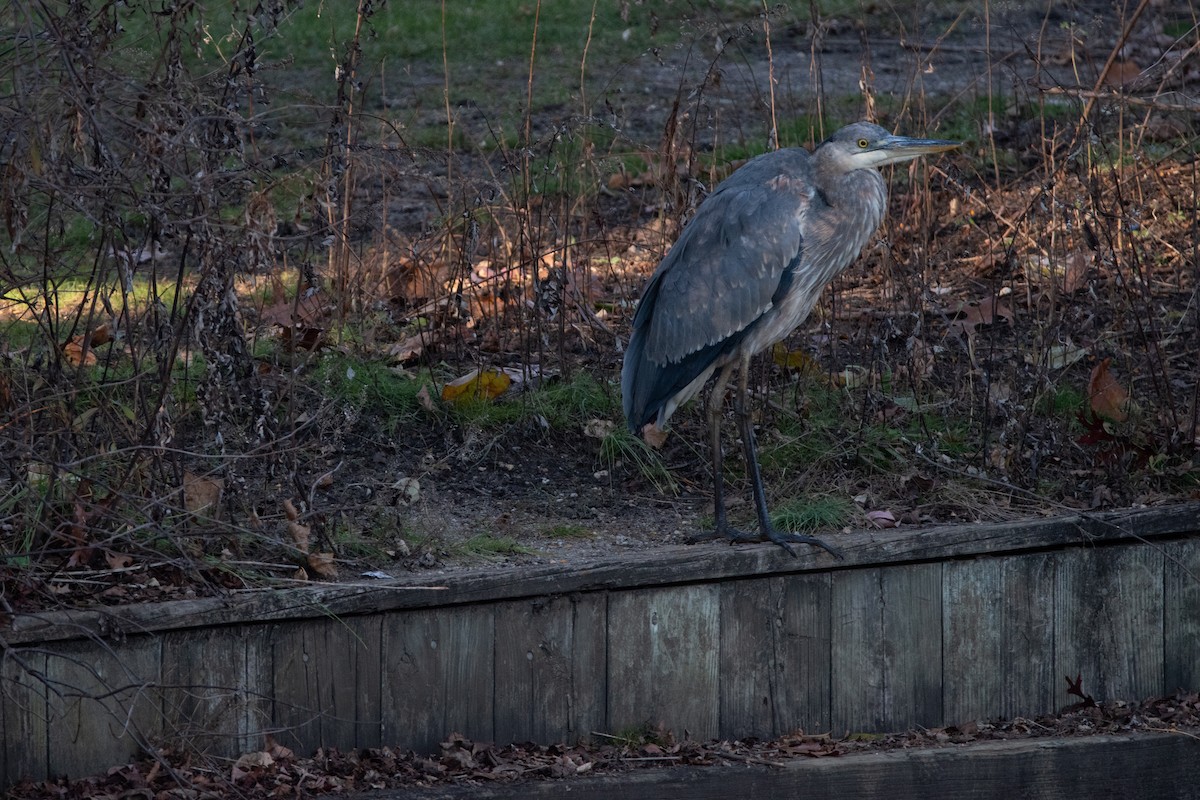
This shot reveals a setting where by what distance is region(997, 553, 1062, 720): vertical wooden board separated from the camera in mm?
4676

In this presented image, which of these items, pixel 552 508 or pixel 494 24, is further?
pixel 494 24

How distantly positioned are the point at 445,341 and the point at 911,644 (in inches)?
94.9

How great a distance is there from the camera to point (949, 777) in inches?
169

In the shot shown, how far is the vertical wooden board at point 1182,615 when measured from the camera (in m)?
4.77

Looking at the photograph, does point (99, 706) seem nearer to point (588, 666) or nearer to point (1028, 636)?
point (588, 666)

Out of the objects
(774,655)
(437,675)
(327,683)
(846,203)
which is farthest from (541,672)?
(846,203)

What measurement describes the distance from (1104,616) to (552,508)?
1925 mm

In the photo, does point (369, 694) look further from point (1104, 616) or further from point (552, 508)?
point (1104, 616)

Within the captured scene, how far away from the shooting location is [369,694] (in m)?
4.09

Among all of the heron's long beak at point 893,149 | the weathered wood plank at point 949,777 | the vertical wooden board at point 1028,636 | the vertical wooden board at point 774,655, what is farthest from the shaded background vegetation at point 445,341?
the weathered wood plank at point 949,777

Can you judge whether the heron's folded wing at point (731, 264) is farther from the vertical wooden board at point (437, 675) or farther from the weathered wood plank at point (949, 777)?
the weathered wood plank at point (949, 777)

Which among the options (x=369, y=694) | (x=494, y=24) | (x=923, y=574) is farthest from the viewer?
(x=494, y=24)

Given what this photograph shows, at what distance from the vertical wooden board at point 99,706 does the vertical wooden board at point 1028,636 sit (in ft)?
8.78

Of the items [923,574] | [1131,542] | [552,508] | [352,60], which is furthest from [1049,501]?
[352,60]
